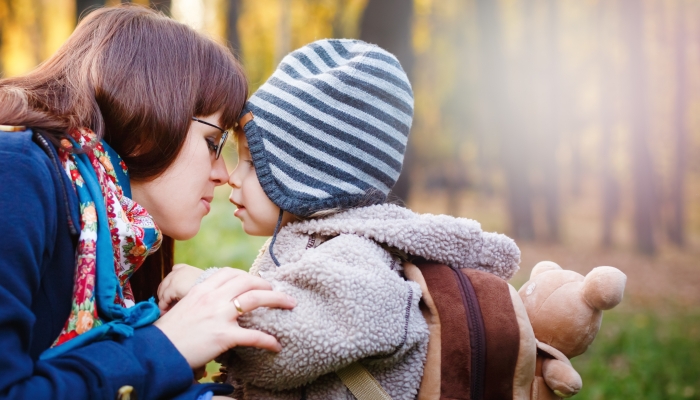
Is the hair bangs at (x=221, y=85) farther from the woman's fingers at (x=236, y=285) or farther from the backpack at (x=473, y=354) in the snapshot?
the backpack at (x=473, y=354)

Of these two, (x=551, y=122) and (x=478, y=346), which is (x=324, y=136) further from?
(x=551, y=122)

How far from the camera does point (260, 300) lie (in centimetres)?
163

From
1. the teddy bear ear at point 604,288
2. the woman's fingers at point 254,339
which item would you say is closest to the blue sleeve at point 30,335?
the woman's fingers at point 254,339

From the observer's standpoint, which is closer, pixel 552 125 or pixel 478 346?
pixel 478 346

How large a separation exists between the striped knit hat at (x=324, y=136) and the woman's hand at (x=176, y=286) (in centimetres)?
39

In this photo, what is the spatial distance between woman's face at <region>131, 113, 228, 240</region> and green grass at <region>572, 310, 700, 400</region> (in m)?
4.19

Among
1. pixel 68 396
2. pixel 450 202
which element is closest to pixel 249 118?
pixel 68 396

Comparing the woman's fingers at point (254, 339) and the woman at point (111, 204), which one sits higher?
the woman at point (111, 204)

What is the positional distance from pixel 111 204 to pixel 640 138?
51.0ft

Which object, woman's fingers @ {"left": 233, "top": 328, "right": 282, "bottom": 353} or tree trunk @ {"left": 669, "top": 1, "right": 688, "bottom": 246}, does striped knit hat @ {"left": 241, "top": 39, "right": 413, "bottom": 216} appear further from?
tree trunk @ {"left": 669, "top": 1, "right": 688, "bottom": 246}

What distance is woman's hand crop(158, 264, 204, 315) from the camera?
1853 mm

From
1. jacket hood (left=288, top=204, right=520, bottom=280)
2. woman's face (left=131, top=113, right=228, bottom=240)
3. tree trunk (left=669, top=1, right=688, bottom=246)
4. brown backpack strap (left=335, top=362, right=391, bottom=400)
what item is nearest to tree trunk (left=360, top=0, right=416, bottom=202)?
jacket hood (left=288, top=204, right=520, bottom=280)

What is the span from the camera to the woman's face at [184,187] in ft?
6.39

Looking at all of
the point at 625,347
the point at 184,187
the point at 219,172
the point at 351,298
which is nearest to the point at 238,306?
the point at 351,298
